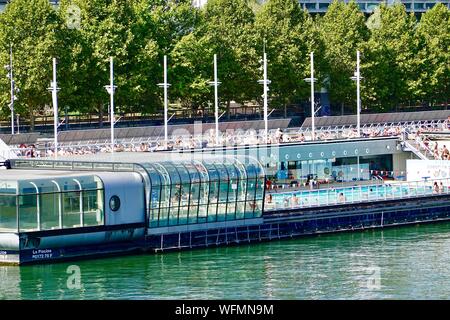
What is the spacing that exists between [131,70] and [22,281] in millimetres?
55289

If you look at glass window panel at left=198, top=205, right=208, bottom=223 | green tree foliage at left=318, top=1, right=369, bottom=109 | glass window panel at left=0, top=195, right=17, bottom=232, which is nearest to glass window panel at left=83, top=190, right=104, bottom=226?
glass window panel at left=0, top=195, right=17, bottom=232

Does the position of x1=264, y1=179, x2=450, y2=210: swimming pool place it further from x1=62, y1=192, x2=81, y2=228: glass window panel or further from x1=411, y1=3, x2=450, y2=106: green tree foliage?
x1=411, y1=3, x2=450, y2=106: green tree foliage

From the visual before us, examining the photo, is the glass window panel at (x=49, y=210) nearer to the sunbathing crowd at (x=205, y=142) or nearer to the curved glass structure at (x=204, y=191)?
the curved glass structure at (x=204, y=191)

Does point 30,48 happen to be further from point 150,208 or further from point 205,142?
point 150,208

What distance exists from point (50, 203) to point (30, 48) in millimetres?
43927

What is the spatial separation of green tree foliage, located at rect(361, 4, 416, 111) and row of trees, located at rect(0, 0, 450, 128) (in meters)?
0.09

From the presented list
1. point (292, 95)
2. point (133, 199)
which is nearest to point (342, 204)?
point (133, 199)

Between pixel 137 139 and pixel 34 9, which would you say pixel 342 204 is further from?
pixel 34 9

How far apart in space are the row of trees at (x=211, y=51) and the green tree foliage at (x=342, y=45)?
0.30 ft

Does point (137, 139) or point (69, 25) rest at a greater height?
point (69, 25)

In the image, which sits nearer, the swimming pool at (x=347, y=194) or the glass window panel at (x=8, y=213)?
the glass window panel at (x=8, y=213)

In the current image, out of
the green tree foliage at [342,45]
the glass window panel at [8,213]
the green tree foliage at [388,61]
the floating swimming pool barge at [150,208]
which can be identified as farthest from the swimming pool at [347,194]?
the green tree foliage at [388,61]

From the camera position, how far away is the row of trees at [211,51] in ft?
388

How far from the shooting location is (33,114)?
119m
